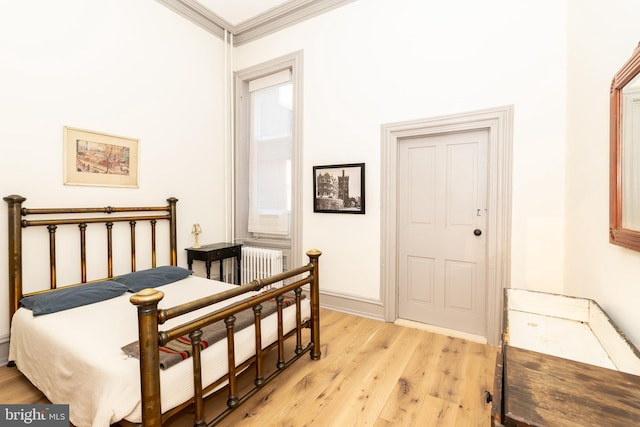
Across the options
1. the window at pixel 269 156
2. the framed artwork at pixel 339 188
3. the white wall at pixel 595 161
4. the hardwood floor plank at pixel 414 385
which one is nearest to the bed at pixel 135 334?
the hardwood floor plank at pixel 414 385

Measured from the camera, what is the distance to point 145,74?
10.6ft

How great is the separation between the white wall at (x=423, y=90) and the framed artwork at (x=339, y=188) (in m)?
0.09

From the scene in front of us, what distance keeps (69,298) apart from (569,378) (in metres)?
2.88

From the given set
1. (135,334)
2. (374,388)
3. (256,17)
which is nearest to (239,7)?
(256,17)

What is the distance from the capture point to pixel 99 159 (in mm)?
2859

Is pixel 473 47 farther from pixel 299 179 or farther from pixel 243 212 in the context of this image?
pixel 243 212

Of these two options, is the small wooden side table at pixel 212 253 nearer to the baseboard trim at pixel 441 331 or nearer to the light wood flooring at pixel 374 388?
the light wood flooring at pixel 374 388

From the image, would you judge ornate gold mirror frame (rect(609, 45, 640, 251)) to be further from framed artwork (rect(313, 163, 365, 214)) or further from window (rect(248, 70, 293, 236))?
window (rect(248, 70, 293, 236))

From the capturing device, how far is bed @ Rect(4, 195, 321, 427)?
51.9 inches

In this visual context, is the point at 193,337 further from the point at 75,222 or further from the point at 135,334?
the point at 75,222

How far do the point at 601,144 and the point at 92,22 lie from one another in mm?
4126

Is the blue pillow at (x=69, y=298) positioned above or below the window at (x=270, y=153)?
below

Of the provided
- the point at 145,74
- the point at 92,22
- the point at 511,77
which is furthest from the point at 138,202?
the point at 511,77

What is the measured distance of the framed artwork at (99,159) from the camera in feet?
8.77
